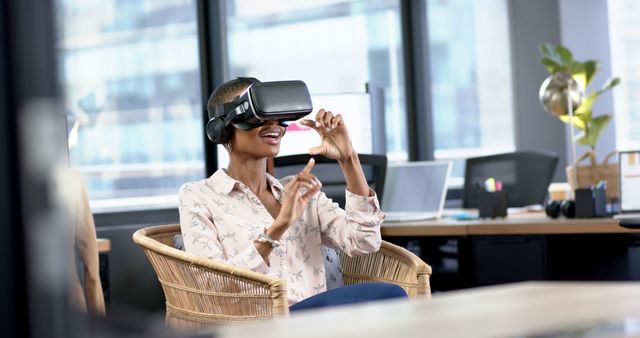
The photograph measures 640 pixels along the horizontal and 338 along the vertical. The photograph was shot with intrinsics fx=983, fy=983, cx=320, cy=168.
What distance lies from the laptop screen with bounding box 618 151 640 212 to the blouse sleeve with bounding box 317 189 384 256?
53.1 inches

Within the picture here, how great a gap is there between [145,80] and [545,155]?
2.08m

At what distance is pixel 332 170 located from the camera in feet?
12.6

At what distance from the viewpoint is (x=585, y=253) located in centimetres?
360

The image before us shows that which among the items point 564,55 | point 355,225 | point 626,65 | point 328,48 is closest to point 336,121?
point 355,225

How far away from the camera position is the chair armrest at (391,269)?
265cm

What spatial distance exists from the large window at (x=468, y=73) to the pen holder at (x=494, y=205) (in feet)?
10.5

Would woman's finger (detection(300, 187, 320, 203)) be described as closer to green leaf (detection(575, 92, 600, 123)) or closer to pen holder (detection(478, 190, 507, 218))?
pen holder (detection(478, 190, 507, 218))

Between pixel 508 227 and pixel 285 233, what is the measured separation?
1084 mm

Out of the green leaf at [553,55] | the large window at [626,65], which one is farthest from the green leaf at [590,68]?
the large window at [626,65]

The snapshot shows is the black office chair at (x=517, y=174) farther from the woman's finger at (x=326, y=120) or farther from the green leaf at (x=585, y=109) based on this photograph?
the woman's finger at (x=326, y=120)

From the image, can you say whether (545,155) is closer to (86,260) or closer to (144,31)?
(144,31)

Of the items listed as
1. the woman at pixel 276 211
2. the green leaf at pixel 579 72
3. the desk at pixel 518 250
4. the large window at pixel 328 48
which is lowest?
the desk at pixel 518 250

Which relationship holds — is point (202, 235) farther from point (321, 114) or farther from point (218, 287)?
point (321, 114)

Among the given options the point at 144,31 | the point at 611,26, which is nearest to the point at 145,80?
the point at 144,31
